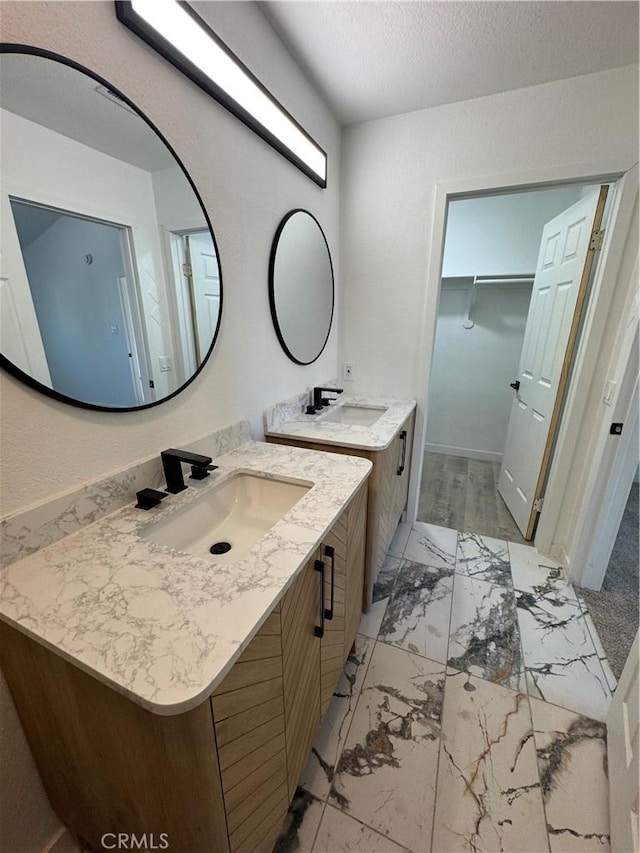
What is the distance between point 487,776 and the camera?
1.07 m

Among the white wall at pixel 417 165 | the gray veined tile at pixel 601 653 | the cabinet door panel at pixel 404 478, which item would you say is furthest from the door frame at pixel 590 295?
the gray veined tile at pixel 601 653

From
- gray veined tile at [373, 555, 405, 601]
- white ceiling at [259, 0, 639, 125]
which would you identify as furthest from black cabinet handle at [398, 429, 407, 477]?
white ceiling at [259, 0, 639, 125]

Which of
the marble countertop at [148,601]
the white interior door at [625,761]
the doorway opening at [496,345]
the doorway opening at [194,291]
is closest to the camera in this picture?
the marble countertop at [148,601]

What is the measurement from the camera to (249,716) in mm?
630

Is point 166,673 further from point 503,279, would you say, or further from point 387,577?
point 503,279

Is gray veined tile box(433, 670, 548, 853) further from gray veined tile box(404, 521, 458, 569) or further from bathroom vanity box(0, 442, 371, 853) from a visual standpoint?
gray veined tile box(404, 521, 458, 569)

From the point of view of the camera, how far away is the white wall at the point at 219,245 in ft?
2.37

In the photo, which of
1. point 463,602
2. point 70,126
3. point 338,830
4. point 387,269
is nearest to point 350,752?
point 338,830

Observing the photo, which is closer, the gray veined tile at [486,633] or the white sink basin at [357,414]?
the gray veined tile at [486,633]

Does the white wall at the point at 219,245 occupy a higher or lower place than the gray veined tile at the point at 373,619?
higher

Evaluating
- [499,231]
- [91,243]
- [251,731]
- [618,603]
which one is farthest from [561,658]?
[499,231]

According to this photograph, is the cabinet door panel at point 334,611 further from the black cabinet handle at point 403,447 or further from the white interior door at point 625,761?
the black cabinet handle at point 403,447

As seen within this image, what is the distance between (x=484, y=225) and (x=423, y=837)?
3771 mm

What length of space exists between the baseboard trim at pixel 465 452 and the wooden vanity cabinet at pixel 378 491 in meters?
1.95
